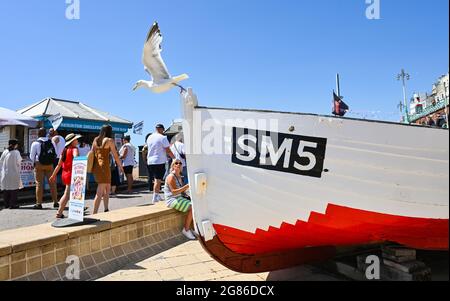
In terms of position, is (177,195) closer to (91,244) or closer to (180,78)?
(91,244)

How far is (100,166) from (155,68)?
2555 mm

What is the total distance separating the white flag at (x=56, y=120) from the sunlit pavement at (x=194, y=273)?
7.33 m

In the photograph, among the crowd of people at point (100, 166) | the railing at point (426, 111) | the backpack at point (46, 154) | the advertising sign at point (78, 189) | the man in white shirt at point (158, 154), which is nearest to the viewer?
the advertising sign at point (78, 189)

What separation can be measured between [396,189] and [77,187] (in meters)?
3.53

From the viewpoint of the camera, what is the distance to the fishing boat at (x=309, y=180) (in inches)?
126

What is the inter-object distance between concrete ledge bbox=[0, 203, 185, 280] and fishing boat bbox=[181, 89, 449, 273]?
1.37 meters

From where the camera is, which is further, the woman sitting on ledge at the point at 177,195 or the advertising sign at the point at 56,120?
the advertising sign at the point at 56,120

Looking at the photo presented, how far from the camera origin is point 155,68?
345cm

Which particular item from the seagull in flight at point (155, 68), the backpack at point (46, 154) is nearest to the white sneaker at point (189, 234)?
the seagull in flight at point (155, 68)

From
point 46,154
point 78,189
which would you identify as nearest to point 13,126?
point 46,154

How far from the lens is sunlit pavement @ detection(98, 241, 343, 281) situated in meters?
3.87

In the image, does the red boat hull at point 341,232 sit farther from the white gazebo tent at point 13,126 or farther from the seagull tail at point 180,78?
the white gazebo tent at point 13,126

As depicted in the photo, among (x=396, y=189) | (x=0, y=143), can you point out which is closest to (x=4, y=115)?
(x=0, y=143)
